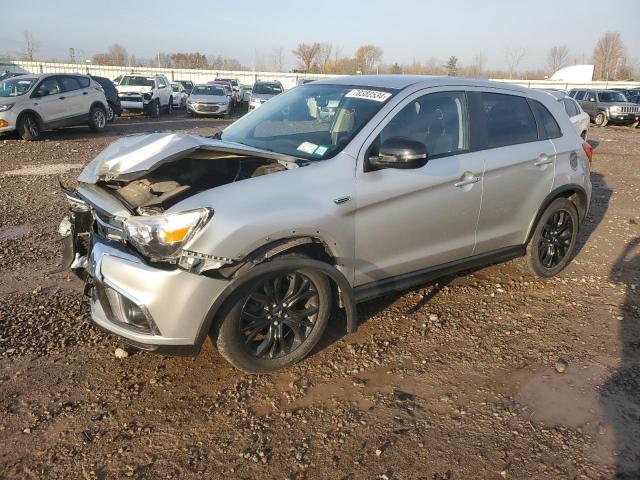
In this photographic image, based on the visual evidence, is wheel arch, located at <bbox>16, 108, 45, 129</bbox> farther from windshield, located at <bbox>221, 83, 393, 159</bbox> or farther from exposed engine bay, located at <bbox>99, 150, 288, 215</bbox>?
exposed engine bay, located at <bbox>99, 150, 288, 215</bbox>

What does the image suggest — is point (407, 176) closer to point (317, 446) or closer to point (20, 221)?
point (317, 446)

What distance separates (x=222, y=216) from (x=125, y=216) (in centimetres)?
62

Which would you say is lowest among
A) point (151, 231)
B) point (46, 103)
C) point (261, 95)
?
point (261, 95)

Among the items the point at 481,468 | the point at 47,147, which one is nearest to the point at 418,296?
the point at 481,468

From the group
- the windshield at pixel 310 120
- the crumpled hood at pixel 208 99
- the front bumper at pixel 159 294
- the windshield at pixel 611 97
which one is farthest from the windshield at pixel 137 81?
the front bumper at pixel 159 294

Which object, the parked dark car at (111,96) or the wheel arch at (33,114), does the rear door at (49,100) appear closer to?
the wheel arch at (33,114)

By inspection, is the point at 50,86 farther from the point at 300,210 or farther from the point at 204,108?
the point at 300,210

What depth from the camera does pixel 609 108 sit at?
80.3 feet

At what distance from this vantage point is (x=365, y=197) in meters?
3.33

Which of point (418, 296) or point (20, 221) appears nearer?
point (418, 296)

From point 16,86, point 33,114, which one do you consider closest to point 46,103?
point 33,114

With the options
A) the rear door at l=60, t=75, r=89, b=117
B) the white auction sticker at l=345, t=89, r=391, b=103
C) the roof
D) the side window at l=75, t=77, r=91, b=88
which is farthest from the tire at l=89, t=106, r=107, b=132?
the white auction sticker at l=345, t=89, r=391, b=103

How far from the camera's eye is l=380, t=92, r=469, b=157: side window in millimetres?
3627

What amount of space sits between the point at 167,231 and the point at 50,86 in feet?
44.0
